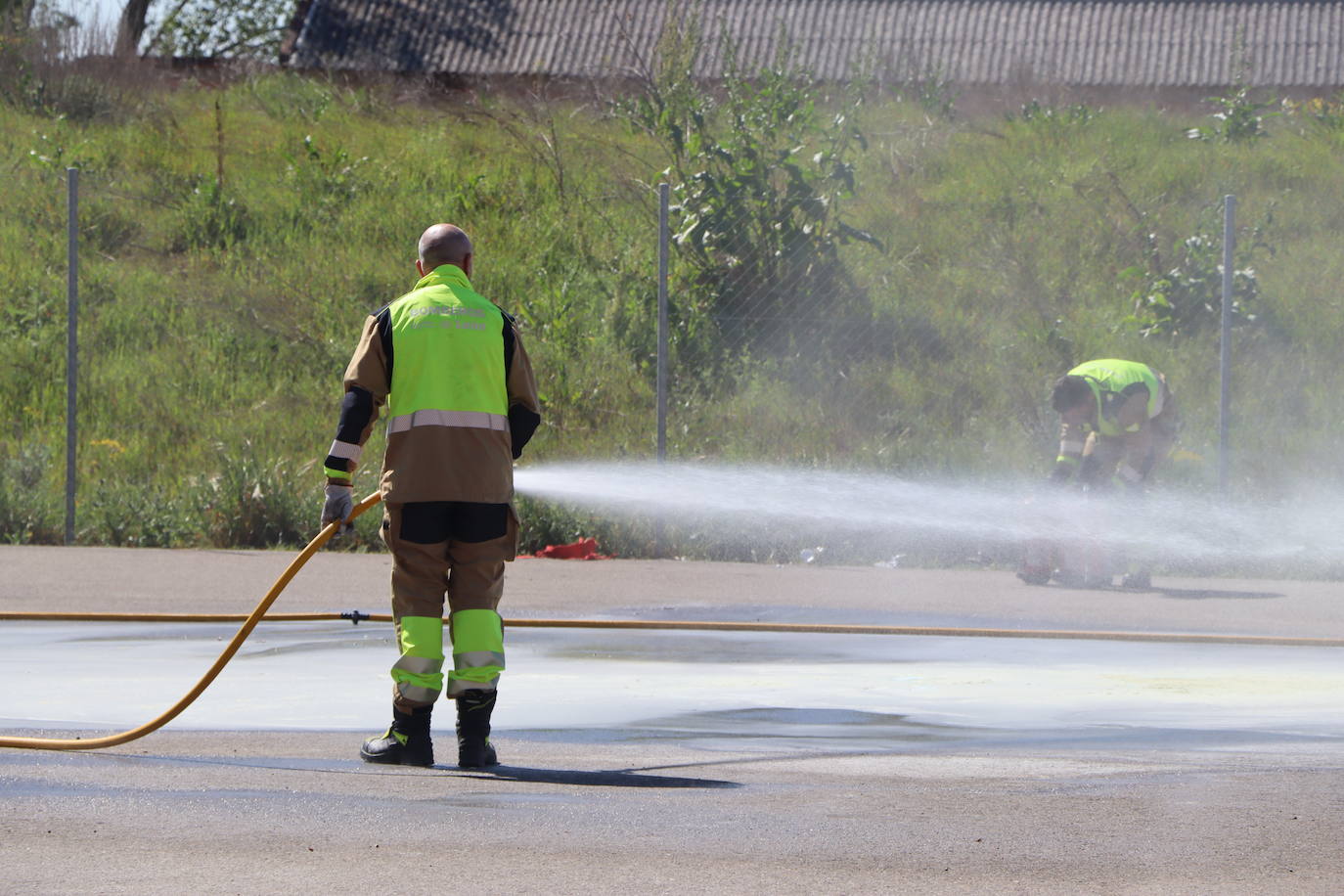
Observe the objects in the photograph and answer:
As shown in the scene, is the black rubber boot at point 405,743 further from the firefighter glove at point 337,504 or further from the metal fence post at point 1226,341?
the metal fence post at point 1226,341

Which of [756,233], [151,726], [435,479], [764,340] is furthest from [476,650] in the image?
[756,233]

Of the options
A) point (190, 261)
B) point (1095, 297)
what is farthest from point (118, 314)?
point (1095, 297)

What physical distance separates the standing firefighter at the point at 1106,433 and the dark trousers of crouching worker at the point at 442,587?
571 centimetres

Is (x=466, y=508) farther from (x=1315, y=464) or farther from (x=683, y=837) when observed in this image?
(x=1315, y=464)

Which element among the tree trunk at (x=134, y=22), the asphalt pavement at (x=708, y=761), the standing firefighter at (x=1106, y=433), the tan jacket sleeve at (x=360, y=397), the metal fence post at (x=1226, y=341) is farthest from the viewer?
the tree trunk at (x=134, y=22)

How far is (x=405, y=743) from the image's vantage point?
5.76 meters

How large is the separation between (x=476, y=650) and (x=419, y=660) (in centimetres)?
18

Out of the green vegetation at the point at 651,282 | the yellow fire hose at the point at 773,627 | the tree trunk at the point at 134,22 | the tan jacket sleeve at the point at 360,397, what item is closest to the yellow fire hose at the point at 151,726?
the tan jacket sleeve at the point at 360,397

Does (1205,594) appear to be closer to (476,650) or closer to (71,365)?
(476,650)

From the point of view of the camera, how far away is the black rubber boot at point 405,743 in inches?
226

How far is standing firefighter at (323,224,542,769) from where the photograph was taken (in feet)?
19.1

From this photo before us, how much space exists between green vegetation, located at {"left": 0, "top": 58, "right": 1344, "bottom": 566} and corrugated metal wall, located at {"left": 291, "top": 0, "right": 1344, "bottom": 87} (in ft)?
5.72

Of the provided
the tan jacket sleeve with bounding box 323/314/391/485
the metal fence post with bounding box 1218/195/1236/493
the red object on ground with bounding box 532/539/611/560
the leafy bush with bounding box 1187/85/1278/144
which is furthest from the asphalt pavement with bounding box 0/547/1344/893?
the leafy bush with bounding box 1187/85/1278/144

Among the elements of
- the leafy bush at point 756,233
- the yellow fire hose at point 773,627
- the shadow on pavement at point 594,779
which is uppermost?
the leafy bush at point 756,233
